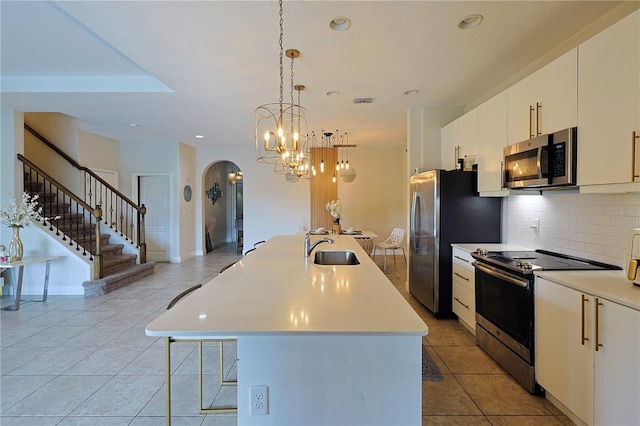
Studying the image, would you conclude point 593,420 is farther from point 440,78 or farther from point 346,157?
point 346,157

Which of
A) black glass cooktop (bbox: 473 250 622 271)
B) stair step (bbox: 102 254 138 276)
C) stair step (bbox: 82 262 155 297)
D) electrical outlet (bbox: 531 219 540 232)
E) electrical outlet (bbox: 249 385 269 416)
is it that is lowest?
stair step (bbox: 82 262 155 297)

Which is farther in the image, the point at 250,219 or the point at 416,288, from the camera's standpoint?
the point at 250,219

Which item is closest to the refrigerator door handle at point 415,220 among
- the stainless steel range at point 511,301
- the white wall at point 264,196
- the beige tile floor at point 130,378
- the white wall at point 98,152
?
the beige tile floor at point 130,378

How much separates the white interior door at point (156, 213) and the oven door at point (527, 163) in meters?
6.69

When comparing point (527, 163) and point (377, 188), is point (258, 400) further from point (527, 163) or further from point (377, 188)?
Answer: point (377, 188)

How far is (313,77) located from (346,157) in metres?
4.28

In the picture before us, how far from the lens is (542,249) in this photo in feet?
9.19

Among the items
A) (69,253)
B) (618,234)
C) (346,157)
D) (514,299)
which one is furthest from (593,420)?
(346,157)

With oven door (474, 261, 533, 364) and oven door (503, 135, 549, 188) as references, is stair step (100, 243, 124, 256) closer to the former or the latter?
oven door (474, 261, 533, 364)

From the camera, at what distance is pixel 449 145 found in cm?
400

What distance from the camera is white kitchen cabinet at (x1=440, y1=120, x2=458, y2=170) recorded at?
385 centimetres

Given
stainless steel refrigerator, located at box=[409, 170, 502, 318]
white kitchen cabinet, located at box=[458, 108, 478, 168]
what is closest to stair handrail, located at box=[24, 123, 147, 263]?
stainless steel refrigerator, located at box=[409, 170, 502, 318]

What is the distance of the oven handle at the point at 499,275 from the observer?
7.02 ft

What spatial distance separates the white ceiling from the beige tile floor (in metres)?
2.71
